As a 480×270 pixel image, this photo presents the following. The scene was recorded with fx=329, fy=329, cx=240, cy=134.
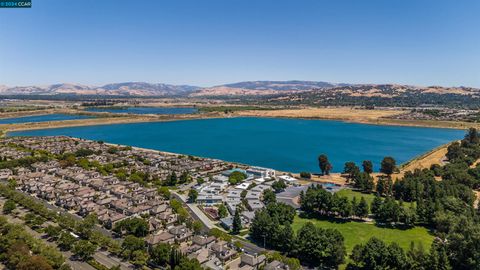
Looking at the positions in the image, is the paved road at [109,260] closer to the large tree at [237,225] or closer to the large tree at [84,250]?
the large tree at [84,250]

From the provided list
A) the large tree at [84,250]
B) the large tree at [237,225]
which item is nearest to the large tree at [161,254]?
the large tree at [84,250]

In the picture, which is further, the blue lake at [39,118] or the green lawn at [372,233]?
the blue lake at [39,118]

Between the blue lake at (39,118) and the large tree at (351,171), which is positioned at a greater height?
the large tree at (351,171)

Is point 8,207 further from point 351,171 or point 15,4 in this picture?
point 351,171

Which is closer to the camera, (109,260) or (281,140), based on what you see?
(109,260)

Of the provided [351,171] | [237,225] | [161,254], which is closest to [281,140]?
[351,171]

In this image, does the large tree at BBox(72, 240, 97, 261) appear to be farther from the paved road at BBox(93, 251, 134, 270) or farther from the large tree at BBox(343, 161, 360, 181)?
the large tree at BBox(343, 161, 360, 181)
